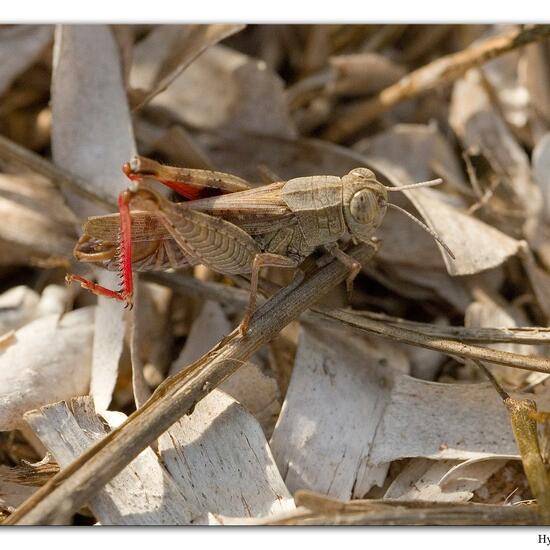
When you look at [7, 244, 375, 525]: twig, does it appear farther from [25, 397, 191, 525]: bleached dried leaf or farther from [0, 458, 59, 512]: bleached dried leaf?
[0, 458, 59, 512]: bleached dried leaf

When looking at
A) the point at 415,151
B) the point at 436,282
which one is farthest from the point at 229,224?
the point at 415,151

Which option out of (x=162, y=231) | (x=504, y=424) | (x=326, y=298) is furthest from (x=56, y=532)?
(x=504, y=424)

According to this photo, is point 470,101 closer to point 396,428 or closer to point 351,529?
point 396,428

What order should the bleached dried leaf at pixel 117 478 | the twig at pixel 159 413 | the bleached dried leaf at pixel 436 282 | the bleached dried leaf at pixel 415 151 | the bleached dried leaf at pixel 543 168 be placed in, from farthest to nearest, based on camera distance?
the bleached dried leaf at pixel 415 151 < the bleached dried leaf at pixel 543 168 < the bleached dried leaf at pixel 436 282 < the bleached dried leaf at pixel 117 478 < the twig at pixel 159 413

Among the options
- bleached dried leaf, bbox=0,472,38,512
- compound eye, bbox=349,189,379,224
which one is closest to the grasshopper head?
compound eye, bbox=349,189,379,224

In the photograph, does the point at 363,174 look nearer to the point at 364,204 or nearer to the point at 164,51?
the point at 364,204

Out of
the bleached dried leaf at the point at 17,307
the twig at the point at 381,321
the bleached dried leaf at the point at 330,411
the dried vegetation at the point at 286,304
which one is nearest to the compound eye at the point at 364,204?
the dried vegetation at the point at 286,304

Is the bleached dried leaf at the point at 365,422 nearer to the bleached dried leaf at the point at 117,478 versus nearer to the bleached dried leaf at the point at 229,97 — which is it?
the bleached dried leaf at the point at 117,478
